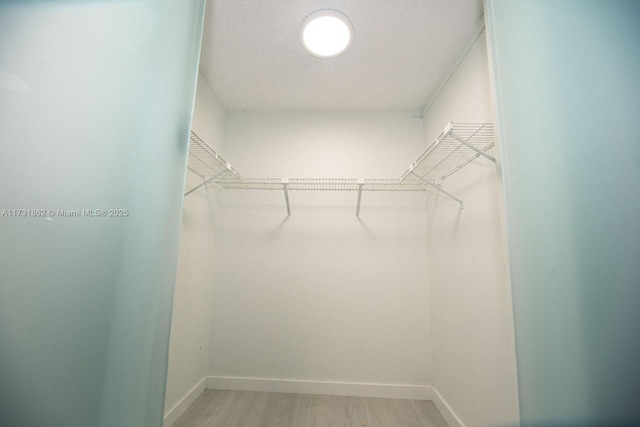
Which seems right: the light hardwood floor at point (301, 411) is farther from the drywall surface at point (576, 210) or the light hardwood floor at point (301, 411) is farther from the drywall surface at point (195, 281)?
the drywall surface at point (576, 210)

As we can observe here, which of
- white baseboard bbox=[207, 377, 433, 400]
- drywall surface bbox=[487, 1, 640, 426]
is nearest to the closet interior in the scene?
white baseboard bbox=[207, 377, 433, 400]

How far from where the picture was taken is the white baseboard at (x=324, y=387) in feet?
5.50

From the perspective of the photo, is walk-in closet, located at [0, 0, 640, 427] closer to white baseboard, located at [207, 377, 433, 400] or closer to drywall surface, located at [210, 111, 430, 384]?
white baseboard, located at [207, 377, 433, 400]

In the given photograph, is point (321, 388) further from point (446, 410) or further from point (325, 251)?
point (325, 251)

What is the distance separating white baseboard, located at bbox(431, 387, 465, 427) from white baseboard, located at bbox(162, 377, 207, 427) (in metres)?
1.61

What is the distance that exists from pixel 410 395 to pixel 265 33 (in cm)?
256

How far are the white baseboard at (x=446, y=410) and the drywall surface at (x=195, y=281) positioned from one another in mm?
1666

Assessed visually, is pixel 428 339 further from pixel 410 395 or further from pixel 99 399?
pixel 99 399

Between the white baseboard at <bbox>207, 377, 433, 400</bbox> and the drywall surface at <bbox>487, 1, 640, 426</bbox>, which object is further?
the white baseboard at <bbox>207, 377, 433, 400</bbox>

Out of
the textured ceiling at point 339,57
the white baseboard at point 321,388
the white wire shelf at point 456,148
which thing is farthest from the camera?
the white baseboard at point 321,388

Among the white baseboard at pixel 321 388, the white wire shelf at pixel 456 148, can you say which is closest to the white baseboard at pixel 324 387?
the white baseboard at pixel 321 388

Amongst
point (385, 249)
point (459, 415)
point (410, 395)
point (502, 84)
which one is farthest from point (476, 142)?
point (410, 395)

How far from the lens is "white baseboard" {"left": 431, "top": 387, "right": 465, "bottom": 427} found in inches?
52.7

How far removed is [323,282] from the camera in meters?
1.84
